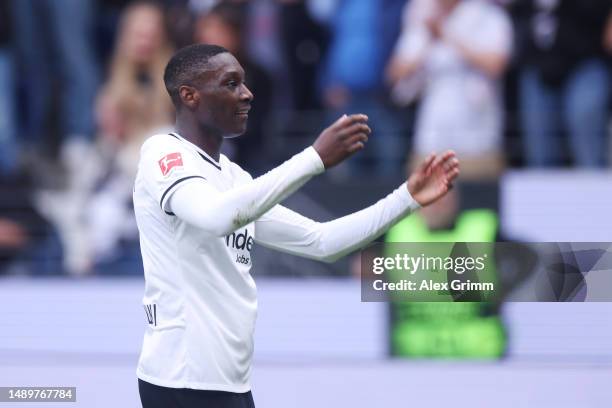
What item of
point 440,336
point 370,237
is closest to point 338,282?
point 440,336

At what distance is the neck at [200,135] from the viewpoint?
13.3 ft

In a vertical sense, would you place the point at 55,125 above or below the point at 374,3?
below

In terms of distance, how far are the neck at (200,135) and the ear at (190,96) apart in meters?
0.04

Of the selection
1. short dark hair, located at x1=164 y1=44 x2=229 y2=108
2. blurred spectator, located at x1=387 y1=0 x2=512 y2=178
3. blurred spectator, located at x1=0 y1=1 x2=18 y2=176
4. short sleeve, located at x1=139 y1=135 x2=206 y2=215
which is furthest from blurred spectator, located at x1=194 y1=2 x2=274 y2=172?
short sleeve, located at x1=139 y1=135 x2=206 y2=215

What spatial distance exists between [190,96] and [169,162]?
267 millimetres

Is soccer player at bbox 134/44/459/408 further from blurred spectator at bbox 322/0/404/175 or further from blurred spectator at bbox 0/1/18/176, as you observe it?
blurred spectator at bbox 0/1/18/176

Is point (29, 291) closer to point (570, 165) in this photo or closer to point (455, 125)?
point (455, 125)

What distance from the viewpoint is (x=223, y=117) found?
4.01 metres

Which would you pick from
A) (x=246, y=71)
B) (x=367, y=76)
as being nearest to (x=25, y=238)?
(x=246, y=71)

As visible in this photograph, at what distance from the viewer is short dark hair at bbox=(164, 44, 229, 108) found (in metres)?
4.03

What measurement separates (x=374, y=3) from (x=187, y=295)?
547cm

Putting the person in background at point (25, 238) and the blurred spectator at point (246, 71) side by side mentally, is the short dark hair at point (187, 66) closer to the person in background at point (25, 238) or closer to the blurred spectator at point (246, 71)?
the blurred spectator at point (246, 71)

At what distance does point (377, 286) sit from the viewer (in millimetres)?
6641

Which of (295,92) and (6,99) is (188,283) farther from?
(6,99)
